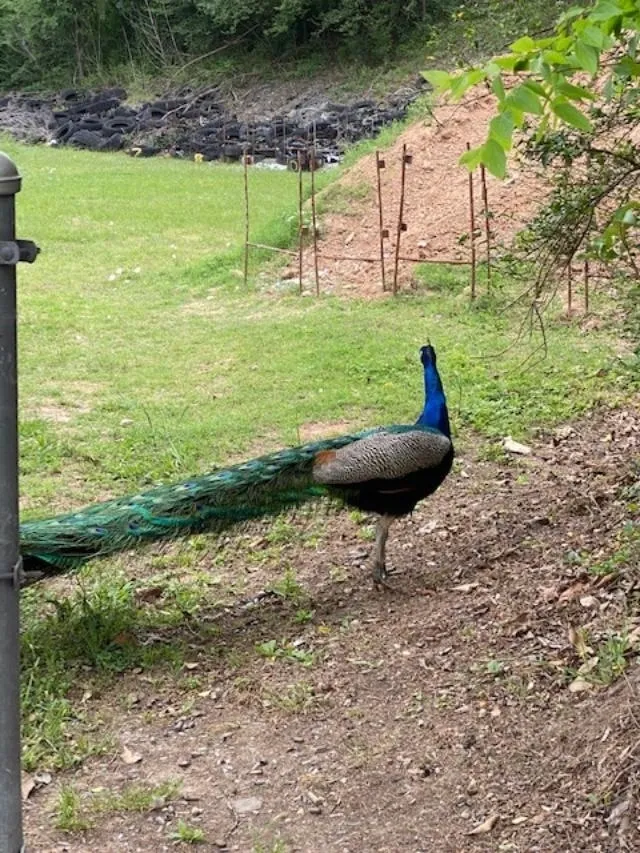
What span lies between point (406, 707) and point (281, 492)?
129 cm

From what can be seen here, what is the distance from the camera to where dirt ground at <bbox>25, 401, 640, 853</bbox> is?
3.36 meters

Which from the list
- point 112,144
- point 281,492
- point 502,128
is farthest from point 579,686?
point 112,144

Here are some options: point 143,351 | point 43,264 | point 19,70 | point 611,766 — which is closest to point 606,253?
Answer: point 611,766

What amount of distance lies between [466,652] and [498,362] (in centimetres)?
483

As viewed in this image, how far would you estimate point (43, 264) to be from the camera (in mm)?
14289

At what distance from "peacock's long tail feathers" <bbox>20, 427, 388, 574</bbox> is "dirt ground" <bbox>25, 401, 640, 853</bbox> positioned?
1.39ft

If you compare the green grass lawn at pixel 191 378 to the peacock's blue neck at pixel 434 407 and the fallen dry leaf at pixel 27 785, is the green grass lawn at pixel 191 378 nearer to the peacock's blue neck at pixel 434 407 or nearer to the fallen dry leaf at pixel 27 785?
the fallen dry leaf at pixel 27 785

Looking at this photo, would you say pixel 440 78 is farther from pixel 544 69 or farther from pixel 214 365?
pixel 214 365

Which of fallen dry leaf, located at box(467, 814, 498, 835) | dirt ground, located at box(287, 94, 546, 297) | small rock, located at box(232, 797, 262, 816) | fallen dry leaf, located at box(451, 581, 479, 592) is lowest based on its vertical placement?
small rock, located at box(232, 797, 262, 816)

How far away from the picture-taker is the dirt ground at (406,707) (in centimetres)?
336

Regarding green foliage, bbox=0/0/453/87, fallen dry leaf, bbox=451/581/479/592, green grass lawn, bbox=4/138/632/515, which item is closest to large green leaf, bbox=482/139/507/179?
fallen dry leaf, bbox=451/581/479/592

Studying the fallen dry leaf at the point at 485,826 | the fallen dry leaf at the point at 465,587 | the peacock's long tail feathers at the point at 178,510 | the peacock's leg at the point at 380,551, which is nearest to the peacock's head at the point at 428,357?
the peacock's long tail feathers at the point at 178,510

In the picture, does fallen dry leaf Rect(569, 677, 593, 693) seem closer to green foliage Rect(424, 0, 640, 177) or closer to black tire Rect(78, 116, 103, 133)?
green foliage Rect(424, 0, 640, 177)

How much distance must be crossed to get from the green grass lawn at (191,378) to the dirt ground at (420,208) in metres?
0.57
